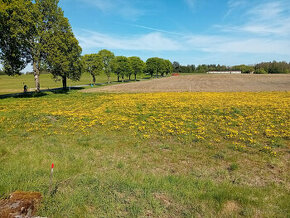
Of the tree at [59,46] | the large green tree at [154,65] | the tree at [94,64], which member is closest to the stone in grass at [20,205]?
the tree at [59,46]

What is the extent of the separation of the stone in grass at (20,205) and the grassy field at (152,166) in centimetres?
32

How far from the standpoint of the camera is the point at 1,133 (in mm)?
12984

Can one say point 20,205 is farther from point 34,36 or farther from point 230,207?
point 34,36

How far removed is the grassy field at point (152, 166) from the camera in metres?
5.75

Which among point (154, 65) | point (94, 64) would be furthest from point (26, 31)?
point (154, 65)

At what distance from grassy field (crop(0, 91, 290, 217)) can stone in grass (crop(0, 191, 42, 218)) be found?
1.06ft

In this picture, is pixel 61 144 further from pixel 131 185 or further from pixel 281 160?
pixel 281 160

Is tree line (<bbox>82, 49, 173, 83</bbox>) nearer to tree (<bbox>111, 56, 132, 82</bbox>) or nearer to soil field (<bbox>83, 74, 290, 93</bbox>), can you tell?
tree (<bbox>111, 56, 132, 82</bbox>)

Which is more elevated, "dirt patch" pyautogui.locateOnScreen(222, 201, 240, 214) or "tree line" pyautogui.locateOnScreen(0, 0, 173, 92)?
"tree line" pyautogui.locateOnScreen(0, 0, 173, 92)

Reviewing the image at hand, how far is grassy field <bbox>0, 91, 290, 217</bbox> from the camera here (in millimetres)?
5746

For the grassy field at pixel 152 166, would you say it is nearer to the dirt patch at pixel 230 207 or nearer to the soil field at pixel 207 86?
the dirt patch at pixel 230 207

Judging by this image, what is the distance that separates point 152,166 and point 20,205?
5.24 meters

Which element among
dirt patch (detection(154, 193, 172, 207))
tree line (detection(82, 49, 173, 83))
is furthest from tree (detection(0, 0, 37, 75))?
dirt patch (detection(154, 193, 172, 207))

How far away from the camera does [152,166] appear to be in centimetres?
852
